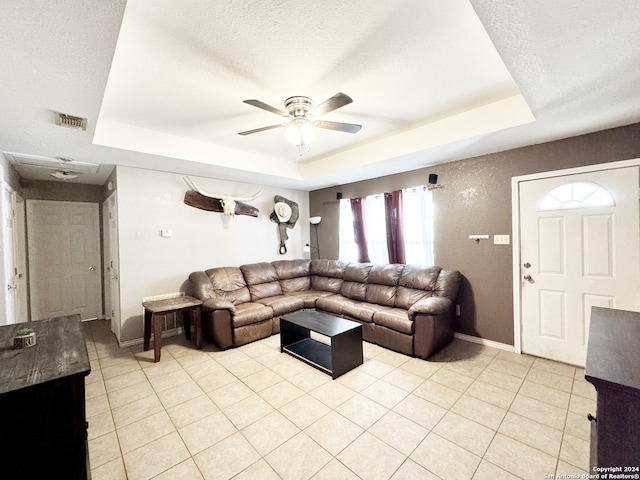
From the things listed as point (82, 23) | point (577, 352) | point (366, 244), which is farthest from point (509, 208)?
point (82, 23)

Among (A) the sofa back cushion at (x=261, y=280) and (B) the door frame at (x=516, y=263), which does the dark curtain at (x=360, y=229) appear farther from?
(B) the door frame at (x=516, y=263)

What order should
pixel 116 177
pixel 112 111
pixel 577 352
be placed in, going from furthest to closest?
pixel 116 177 < pixel 577 352 < pixel 112 111

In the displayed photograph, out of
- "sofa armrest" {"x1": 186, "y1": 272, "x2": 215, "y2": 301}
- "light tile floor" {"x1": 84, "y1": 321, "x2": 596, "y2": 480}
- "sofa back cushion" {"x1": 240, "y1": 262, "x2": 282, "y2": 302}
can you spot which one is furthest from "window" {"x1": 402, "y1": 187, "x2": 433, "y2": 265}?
"sofa armrest" {"x1": 186, "y1": 272, "x2": 215, "y2": 301}

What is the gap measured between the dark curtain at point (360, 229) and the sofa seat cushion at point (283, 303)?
137 centimetres

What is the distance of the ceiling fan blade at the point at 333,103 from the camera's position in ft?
5.96

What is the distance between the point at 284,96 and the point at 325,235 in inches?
132

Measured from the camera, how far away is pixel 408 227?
13.7 ft

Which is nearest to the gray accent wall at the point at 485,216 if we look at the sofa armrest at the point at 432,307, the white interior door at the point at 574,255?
the white interior door at the point at 574,255

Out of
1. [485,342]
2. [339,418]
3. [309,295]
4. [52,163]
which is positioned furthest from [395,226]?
[52,163]

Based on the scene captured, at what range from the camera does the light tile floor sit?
1.63 meters

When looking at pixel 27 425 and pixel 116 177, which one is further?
pixel 116 177

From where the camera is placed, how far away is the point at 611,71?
5.34 ft

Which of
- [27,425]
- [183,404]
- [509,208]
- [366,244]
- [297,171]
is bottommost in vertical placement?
A: [183,404]

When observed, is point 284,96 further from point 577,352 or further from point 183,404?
point 577,352
